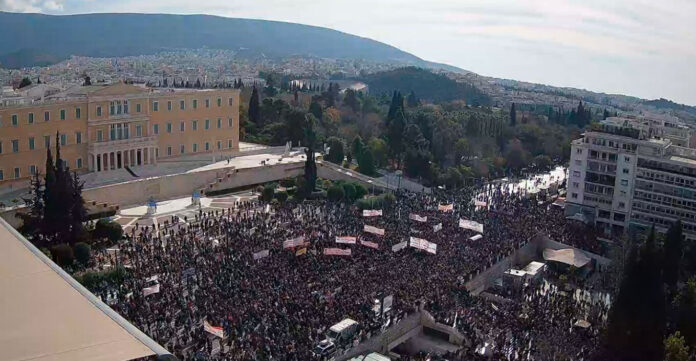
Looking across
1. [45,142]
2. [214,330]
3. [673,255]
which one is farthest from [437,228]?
[45,142]

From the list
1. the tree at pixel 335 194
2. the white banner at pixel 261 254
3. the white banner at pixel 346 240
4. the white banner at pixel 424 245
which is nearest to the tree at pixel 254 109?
the tree at pixel 335 194

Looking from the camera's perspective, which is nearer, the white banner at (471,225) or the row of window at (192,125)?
the white banner at (471,225)

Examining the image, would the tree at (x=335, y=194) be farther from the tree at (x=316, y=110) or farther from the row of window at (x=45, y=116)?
the tree at (x=316, y=110)

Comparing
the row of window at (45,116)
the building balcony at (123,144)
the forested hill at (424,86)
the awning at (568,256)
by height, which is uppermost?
the forested hill at (424,86)

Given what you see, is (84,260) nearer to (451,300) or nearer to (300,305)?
(300,305)

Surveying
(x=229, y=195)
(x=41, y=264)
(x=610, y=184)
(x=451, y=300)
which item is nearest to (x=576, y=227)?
(x=610, y=184)

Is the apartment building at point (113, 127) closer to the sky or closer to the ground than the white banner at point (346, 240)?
closer to the sky
